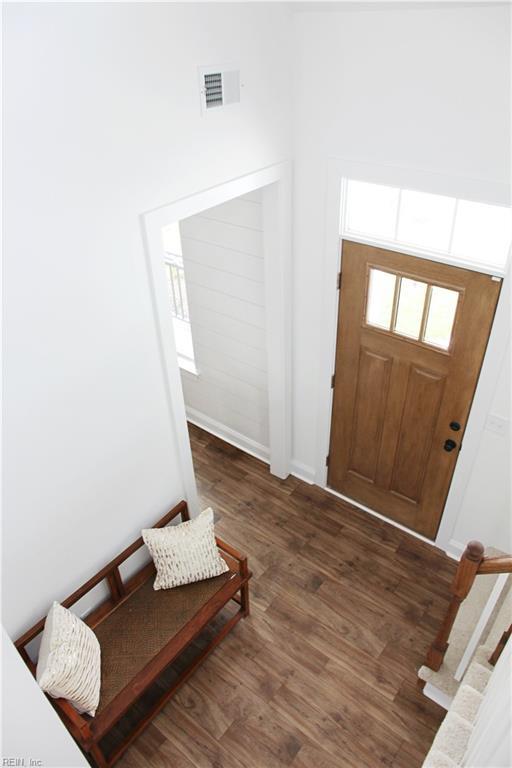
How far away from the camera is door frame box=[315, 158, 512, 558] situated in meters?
2.86

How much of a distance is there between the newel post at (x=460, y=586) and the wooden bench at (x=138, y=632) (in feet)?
3.71

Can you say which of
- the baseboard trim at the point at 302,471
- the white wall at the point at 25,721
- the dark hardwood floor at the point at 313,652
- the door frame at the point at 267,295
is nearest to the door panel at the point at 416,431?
the dark hardwood floor at the point at 313,652

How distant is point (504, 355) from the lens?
9.95ft

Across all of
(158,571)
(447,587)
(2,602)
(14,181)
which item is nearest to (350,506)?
(447,587)

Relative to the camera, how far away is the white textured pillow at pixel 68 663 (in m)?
2.55

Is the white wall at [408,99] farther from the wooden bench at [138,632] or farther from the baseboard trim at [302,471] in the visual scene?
the wooden bench at [138,632]

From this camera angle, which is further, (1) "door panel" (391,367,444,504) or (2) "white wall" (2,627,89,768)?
(1) "door panel" (391,367,444,504)

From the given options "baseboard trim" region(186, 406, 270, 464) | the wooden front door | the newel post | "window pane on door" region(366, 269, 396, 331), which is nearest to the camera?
the newel post

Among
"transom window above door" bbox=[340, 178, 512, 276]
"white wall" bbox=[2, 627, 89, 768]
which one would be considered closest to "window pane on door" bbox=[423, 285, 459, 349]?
"transom window above door" bbox=[340, 178, 512, 276]

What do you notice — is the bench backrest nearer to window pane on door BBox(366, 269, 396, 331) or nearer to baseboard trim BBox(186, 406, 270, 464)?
→ baseboard trim BBox(186, 406, 270, 464)

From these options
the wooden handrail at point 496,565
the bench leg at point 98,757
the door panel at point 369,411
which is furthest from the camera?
the door panel at point 369,411

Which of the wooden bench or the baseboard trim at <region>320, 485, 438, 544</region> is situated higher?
the wooden bench

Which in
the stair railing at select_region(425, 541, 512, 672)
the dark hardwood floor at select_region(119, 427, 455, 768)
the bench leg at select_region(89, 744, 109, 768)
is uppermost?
the stair railing at select_region(425, 541, 512, 672)

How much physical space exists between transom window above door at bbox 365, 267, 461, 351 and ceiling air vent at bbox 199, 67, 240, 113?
126 centimetres
